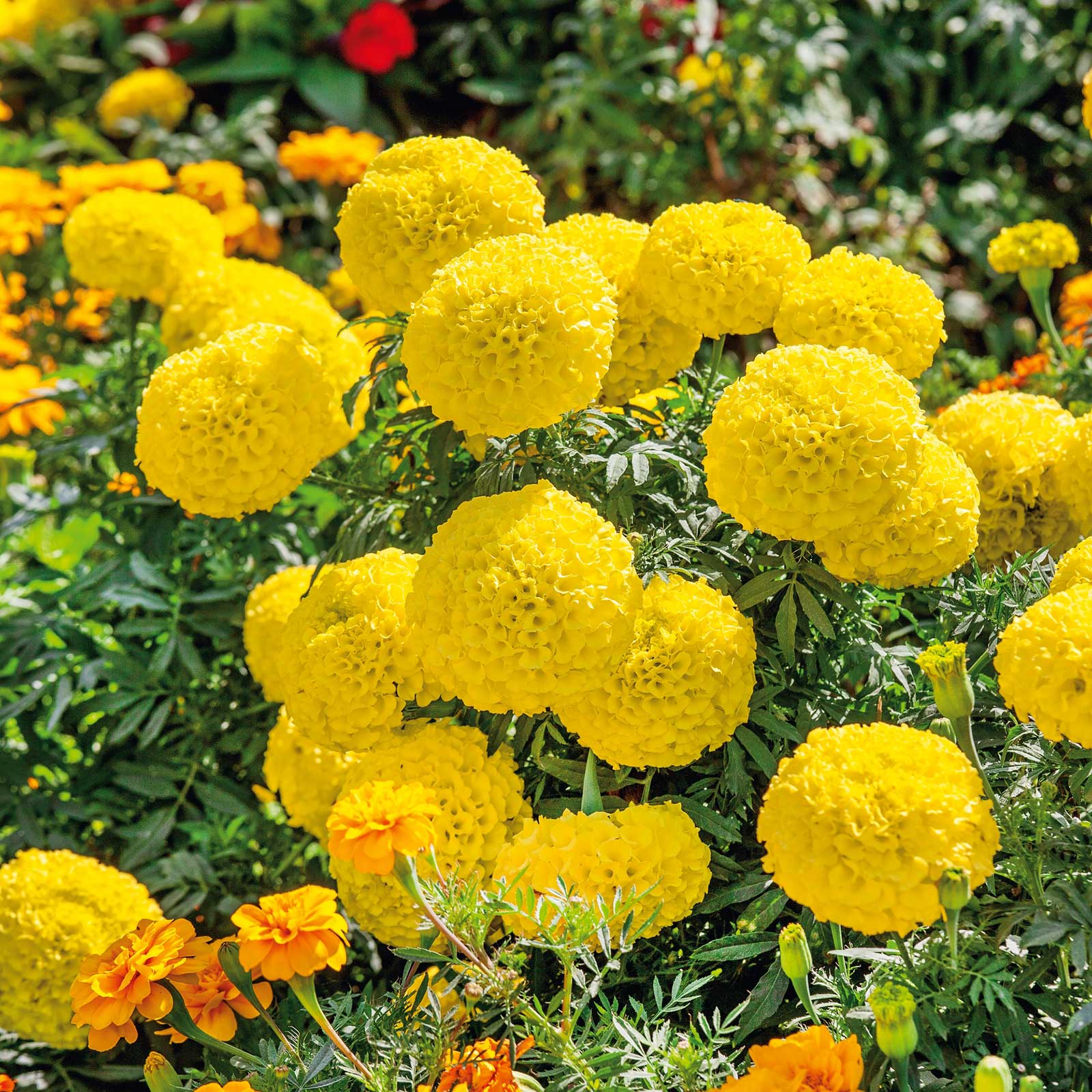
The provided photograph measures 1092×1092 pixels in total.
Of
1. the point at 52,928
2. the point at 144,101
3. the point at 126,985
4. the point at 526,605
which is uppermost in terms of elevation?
the point at 526,605

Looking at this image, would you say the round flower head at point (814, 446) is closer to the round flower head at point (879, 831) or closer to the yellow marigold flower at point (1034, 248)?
the round flower head at point (879, 831)

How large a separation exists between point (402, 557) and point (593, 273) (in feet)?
1.53

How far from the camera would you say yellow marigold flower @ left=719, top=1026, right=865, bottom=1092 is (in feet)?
3.92

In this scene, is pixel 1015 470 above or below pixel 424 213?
below

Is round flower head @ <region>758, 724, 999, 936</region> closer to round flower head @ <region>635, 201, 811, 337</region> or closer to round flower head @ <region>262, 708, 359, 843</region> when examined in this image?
round flower head @ <region>635, 201, 811, 337</region>

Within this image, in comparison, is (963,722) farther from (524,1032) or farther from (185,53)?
(185,53)

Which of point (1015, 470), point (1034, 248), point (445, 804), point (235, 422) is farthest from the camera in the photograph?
point (1034, 248)

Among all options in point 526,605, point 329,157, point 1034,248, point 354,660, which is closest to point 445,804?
point 354,660

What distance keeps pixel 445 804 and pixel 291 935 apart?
0.86ft

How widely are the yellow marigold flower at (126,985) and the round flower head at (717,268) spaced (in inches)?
40.9

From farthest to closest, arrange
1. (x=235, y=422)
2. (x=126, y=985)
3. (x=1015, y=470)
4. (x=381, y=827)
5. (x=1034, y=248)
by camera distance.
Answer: (x=1034, y=248) < (x=1015, y=470) < (x=235, y=422) < (x=126, y=985) < (x=381, y=827)

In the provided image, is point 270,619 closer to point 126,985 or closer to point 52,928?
point 52,928

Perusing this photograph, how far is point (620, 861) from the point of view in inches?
56.2

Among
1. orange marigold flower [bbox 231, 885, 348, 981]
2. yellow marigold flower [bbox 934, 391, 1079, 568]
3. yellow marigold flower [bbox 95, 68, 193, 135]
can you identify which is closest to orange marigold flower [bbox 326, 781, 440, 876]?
orange marigold flower [bbox 231, 885, 348, 981]
